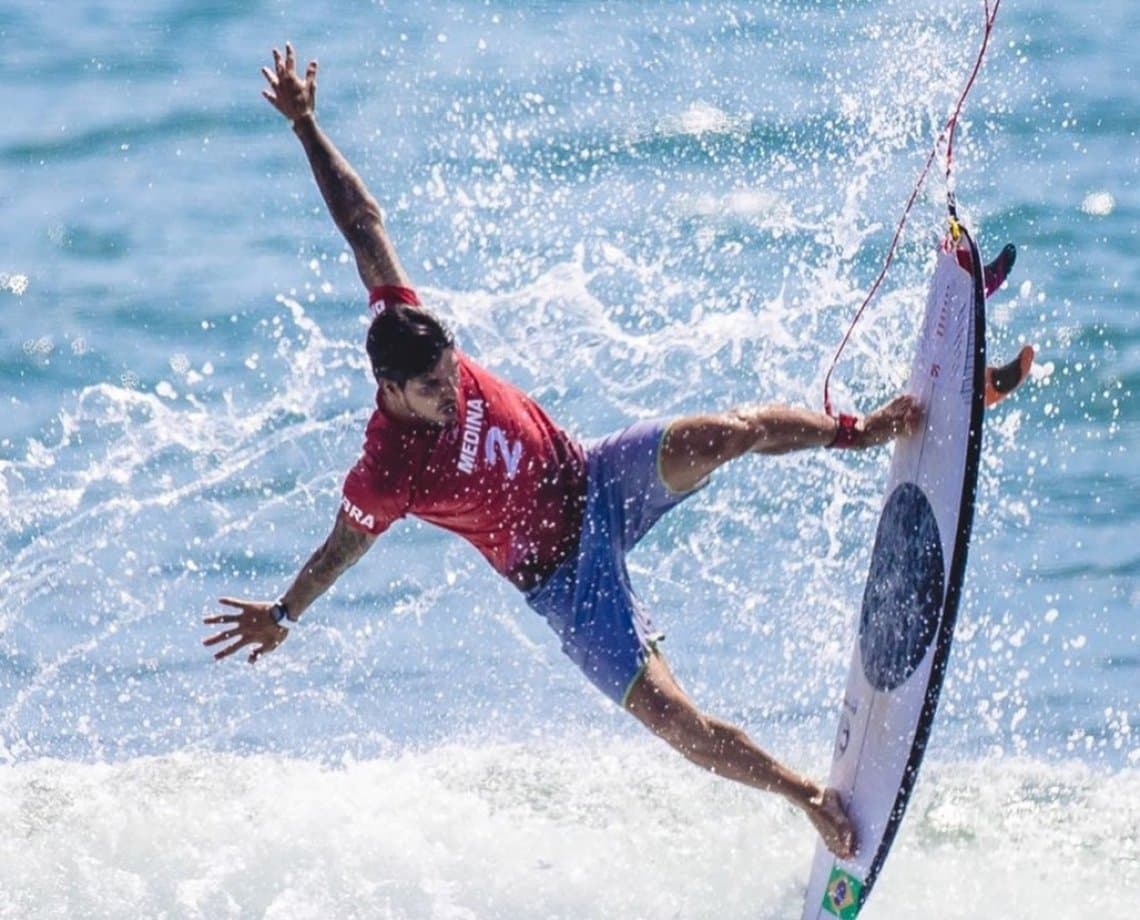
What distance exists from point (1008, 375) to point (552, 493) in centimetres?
137

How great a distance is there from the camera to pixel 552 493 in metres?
5.92

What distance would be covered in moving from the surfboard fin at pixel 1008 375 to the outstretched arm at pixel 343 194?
173 centimetres

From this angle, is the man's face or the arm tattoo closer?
the man's face

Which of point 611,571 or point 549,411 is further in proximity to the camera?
point 549,411

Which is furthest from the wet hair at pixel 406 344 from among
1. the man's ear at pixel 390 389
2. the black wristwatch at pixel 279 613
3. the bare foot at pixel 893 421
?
the bare foot at pixel 893 421

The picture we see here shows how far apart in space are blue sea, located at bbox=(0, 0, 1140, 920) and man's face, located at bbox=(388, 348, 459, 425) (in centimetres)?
195

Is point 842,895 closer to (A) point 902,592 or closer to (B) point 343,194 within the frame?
(A) point 902,592

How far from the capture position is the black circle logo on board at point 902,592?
19.2 ft

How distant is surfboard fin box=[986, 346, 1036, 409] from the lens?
5.77 metres

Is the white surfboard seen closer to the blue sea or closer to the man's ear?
the blue sea

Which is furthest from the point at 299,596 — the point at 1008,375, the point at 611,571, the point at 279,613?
the point at 1008,375

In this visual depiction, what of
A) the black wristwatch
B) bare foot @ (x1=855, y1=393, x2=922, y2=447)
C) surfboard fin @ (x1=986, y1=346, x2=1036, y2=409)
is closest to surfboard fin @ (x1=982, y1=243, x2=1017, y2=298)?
surfboard fin @ (x1=986, y1=346, x2=1036, y2=409)

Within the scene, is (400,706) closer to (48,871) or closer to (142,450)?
(48,871)

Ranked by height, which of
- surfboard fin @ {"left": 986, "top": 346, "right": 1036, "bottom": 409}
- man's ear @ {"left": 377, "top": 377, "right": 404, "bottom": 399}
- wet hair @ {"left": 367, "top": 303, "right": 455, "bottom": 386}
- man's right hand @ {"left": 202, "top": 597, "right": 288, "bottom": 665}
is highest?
wet hair @ {"left": 367, "top": 303, "right": 455, "bottom": 386}
